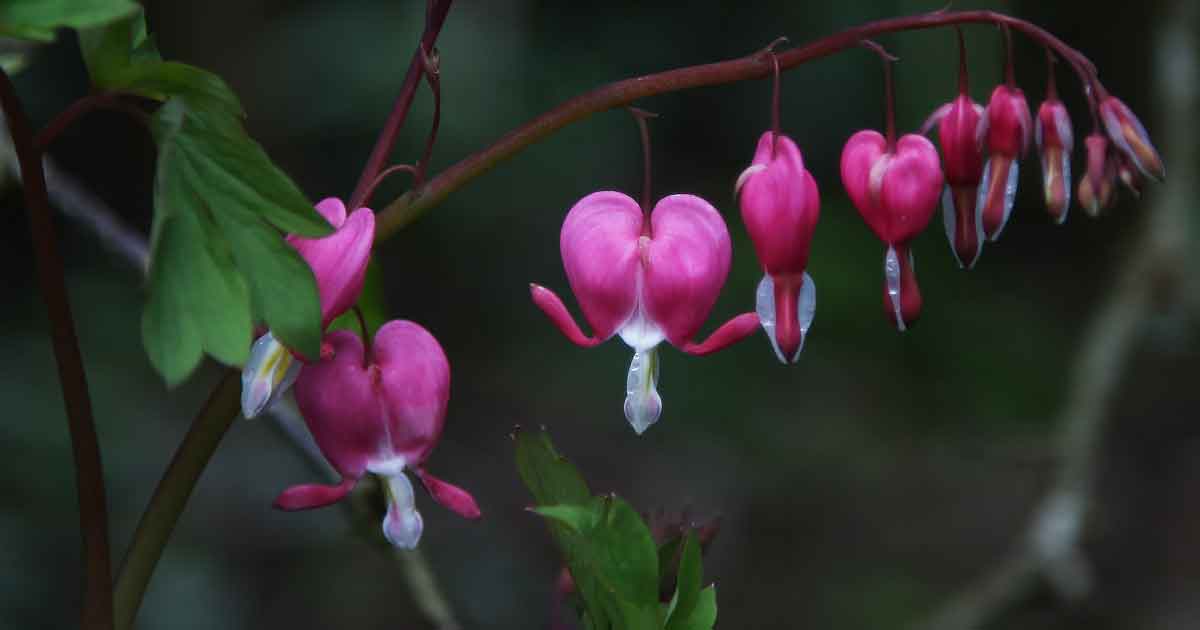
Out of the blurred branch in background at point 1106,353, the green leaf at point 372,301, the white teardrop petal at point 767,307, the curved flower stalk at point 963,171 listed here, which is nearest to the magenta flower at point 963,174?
the curved flower stalk at point 963,171

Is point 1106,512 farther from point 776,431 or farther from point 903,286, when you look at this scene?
point 903,286

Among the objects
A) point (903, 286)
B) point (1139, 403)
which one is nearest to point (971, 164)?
point (903, 286)

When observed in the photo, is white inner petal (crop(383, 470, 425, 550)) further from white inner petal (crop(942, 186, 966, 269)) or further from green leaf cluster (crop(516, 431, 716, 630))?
white inner petal (crop(942, 186, 966, 269))

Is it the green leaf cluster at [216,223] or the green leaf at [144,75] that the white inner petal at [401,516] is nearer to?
the green leaf cluster at [216,223]

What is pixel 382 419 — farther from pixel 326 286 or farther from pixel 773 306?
pixel 773 306

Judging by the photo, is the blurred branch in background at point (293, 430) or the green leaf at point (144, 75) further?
the blurred branch in background at point (293, 430)
